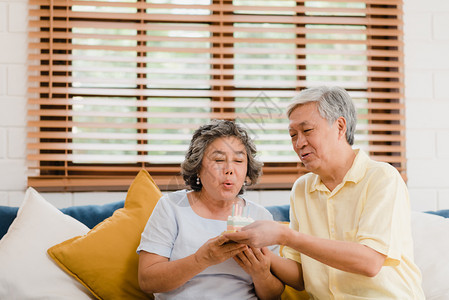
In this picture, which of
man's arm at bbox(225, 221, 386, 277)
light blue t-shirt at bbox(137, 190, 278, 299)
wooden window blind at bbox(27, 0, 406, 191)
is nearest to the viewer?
man's arm at bbox(225, 221, 386, 277)

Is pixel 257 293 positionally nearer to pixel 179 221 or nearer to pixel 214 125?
pixel 179 221

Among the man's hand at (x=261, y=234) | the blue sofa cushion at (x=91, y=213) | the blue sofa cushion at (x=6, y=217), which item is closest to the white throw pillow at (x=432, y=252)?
the man's hand at (x=261, y=234)

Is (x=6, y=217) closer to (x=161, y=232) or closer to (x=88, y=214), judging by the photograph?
(x=88, y=214)

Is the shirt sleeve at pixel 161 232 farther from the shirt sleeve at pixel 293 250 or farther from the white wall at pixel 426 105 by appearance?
the white wall at pixel 426 105

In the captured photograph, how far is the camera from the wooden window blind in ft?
7.71

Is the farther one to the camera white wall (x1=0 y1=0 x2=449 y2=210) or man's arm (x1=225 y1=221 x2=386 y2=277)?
white wall (x1=0 y1=0 x2=449 y2=210)

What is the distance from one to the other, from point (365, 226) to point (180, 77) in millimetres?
1471

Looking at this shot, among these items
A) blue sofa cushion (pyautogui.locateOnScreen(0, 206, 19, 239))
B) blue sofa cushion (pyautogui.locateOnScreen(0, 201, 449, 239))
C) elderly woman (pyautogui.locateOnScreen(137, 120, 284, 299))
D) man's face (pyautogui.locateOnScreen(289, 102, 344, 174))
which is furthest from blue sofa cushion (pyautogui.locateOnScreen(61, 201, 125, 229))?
man's face (pyautogui.locateOnScreen(289, 102, 344, 174))

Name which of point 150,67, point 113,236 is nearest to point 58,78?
point 150,67

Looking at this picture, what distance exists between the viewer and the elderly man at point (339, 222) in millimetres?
1307

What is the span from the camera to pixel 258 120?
2.50 metres

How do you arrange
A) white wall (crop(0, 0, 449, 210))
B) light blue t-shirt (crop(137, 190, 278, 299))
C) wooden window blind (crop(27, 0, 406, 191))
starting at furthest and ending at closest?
white wall (crop(0, 0, 449, 210)), wooden window blind (crop(27, 0, 406, 191)), light blue t-shirt (crop(137, 190, 278, 299))

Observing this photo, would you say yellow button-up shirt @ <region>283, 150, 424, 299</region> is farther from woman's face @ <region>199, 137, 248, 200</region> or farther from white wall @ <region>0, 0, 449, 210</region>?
white wall @ <region>0, 0, 449, 210</region>

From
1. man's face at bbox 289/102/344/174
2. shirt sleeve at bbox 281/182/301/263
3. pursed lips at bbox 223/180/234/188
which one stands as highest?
man's face at bbox 289/102/344/174
